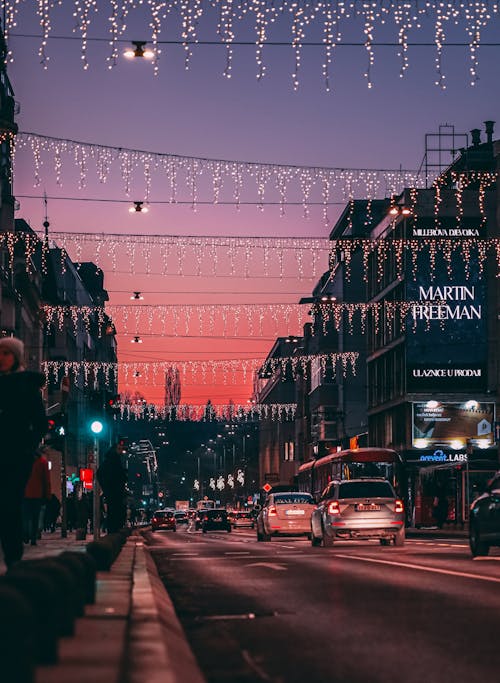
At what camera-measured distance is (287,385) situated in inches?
7047

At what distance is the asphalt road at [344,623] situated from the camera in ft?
25.2

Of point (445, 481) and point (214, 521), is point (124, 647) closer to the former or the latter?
point (445, 481)

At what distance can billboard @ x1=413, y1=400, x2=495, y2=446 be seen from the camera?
258 feet

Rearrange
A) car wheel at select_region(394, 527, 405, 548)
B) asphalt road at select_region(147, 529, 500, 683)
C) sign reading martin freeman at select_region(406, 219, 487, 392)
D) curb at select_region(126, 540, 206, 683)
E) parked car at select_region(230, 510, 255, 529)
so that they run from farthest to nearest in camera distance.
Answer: parked car at select_region(230, 510, 255, 529) < sign reading martin freeman at select_region(406, 219, 487, 392) < car wheel at select_region(394, 527, 405, 548) < asphalt road at select_region(147, 529, 500, 683) < curb at select_region(126, 540, 206, 683)

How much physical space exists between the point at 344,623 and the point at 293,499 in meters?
30.2

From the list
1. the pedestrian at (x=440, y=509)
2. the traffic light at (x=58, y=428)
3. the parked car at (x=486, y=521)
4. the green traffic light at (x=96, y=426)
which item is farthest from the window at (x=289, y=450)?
the parked car at (x=486, y=521)

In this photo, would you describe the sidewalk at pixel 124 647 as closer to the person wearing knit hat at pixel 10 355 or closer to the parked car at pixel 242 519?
the person wearing knit hat at pixel 10 355

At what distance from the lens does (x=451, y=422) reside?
79.2 metres

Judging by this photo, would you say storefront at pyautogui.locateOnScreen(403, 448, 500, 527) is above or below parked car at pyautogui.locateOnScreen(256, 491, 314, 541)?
above

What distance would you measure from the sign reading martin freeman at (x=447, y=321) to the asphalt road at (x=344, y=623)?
2411 inches

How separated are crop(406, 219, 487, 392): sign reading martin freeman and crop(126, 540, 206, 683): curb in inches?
2688

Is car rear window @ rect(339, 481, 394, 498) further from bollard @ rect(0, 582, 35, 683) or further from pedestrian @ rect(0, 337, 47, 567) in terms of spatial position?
bollard @ rect(0, 582, 35, 683)

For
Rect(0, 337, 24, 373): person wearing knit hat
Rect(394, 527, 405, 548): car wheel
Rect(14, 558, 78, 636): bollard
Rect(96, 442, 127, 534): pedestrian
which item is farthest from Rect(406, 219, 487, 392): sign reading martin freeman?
Rect(14, 558, 78, 636): bollard

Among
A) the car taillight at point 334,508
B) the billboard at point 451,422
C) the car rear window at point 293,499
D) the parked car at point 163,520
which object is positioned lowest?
the parked car at point 163,520
